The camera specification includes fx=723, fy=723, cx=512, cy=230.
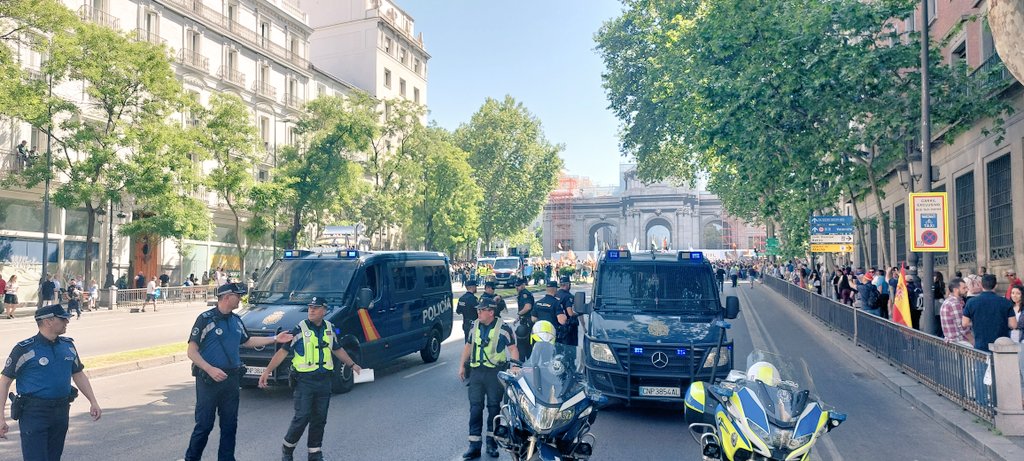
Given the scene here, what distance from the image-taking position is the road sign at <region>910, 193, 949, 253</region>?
12508mm

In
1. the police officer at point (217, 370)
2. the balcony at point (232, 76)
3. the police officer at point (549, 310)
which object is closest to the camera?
the police officer at point (217, 370)

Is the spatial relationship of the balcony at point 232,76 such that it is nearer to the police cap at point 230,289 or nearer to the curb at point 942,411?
the curb at point 942,411

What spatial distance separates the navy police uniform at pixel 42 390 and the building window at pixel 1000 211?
65.8 feet

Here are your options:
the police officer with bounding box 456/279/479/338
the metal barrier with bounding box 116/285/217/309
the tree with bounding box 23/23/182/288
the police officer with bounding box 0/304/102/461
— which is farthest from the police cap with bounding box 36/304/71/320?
the metal barrier with bounding box 116/285/217/309

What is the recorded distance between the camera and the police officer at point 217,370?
20.1 ft

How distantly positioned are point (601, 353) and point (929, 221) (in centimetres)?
745

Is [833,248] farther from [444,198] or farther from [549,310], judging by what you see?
[444,198]

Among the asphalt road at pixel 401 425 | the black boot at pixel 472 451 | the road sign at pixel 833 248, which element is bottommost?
the asphalt road at pixel 401 425

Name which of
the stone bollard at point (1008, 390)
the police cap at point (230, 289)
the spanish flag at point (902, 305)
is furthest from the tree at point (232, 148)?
the stone bollard at point (1008, 390)

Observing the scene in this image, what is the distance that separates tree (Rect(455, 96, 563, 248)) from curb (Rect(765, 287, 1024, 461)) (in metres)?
52.6

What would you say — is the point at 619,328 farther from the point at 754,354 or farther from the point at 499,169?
the point at 499,169

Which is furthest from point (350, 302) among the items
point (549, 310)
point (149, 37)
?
point (149, 37)

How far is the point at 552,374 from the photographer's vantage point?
5.88 meters

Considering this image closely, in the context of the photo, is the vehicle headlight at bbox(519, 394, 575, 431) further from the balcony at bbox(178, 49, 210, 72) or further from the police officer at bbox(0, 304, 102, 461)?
the balcony at bbox(178, 49, 210, 72)
